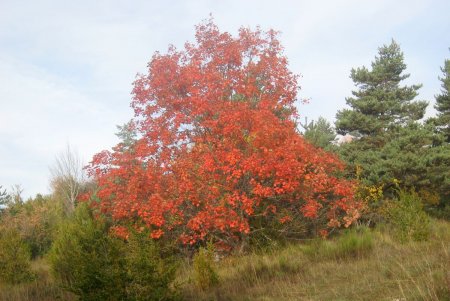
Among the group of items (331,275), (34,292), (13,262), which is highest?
(13,262)

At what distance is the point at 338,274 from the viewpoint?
8.00 meters

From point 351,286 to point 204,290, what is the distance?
2997mm

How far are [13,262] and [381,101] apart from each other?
1957 cm

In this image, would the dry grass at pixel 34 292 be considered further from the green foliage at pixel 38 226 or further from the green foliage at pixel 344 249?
the green foliage at pixel 38 226

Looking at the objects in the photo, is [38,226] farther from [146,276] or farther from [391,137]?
[391,137]

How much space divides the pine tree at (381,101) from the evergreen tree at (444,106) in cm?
241

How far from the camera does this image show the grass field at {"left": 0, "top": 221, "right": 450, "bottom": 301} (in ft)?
20.7

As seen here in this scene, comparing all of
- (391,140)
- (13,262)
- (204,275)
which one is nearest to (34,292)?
(13,262)

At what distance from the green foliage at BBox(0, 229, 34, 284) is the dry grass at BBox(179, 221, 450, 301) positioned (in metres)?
5.45

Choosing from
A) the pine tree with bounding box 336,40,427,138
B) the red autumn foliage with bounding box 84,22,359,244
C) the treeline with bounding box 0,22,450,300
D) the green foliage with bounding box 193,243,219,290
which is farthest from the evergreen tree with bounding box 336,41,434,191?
the green foliage with bounding box 193,243,219,290

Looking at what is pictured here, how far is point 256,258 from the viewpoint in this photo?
10.1 m

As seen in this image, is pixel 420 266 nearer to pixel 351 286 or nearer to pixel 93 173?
pixel 351 286

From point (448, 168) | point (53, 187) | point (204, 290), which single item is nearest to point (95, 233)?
point (204, 290)

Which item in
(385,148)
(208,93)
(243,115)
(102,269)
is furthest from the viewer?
(385,148)
